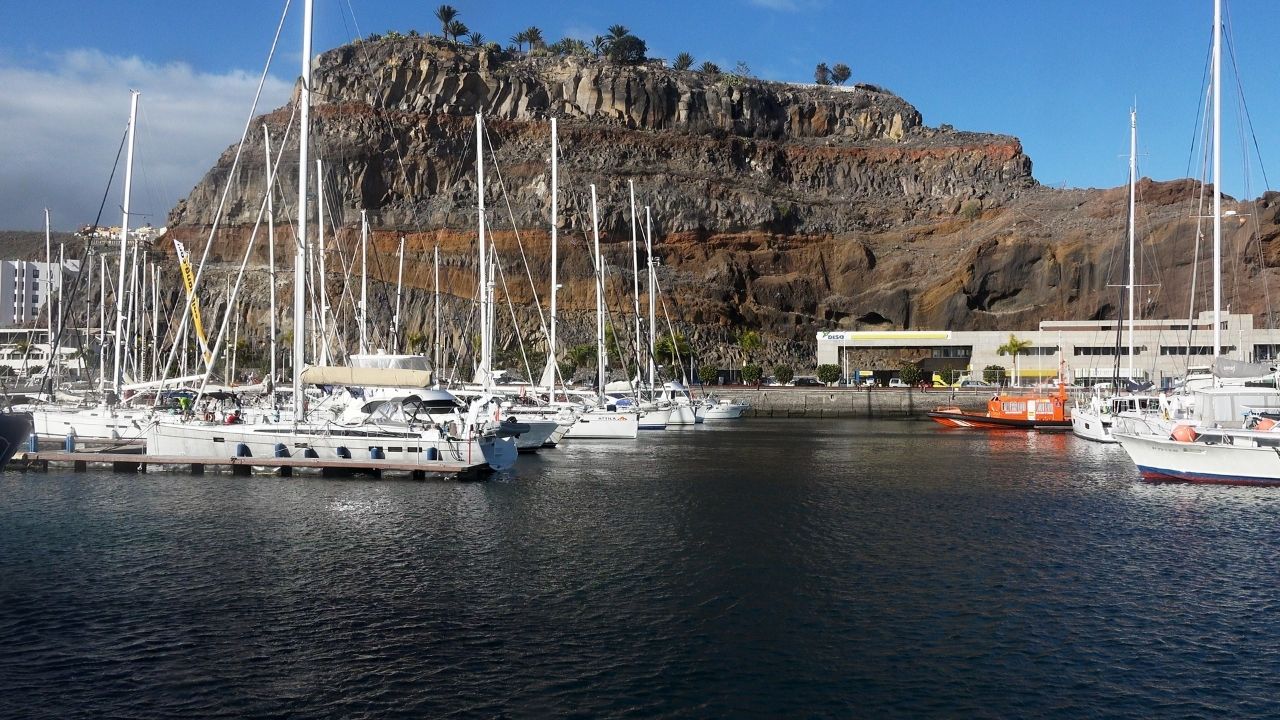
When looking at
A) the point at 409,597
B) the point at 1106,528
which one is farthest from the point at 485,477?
the point at 1106,528

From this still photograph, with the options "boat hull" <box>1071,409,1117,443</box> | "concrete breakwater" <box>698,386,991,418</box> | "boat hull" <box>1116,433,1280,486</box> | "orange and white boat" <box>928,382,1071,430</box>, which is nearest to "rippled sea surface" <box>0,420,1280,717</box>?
"boat hull" <box>1116,433,1280,486</box>

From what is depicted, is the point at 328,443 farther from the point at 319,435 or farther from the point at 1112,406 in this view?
the point at 1112,406

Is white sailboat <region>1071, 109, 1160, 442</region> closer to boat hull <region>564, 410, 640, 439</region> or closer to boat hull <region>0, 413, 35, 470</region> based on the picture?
boat hull <region>564, 410, 640, 439</region>

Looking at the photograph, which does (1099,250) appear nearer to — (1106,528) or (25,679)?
(1106,528)

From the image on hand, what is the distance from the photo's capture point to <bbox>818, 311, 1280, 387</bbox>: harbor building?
4633 inches

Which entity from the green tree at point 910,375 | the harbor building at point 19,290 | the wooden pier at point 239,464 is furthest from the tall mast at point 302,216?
the harbor building at point 19,290

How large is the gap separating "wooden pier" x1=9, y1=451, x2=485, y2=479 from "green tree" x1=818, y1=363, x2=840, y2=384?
93.3 metres

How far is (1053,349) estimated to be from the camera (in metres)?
133

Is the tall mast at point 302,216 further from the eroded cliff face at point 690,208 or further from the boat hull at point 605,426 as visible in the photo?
the eroded cliff face at point 690,208

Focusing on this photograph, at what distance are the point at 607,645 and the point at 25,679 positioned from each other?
9.62 metres

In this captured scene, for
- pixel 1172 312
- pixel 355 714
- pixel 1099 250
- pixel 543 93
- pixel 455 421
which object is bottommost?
pixel 355 714

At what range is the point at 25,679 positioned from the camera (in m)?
17.8

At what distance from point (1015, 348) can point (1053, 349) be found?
17.1 ft

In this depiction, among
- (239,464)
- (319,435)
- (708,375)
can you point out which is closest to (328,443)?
(319,435)
